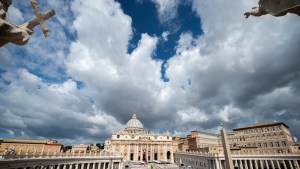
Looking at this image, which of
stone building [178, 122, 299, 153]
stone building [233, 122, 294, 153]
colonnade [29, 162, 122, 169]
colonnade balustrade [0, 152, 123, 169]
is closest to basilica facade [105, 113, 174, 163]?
stone building [178, 122, 299, 153]

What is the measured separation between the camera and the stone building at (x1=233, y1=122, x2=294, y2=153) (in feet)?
221

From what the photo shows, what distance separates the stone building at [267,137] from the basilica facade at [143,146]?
39.8 metres

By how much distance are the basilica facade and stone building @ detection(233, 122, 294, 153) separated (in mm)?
39770

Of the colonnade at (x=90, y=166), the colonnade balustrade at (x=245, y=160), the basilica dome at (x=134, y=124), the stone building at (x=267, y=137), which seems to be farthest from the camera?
the basilica dome at (x=134, y=124)

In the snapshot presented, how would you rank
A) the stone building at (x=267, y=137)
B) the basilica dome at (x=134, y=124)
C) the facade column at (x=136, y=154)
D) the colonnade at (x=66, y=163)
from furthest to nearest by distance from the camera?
the basilica dome at (x=134, y=124)
the facade column at (x=136, y=154)
the stone building at (x=267, y=137)
the colonnade at (x=66, y=163)

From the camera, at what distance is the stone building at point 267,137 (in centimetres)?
6731

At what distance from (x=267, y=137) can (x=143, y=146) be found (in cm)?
6171

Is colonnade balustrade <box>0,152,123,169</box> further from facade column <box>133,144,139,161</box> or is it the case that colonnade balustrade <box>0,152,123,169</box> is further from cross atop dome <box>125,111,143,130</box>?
cross atop dome <box>125,111,143,130</box>

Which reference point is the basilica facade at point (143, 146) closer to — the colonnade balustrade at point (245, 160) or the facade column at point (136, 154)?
the facade column at point (136, 154)

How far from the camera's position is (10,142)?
57531mm

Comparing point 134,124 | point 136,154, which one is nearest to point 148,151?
point 136,154

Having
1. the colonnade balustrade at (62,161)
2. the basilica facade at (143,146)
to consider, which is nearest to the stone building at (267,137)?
the basilica facade at (143,146)

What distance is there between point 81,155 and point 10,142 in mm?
28889

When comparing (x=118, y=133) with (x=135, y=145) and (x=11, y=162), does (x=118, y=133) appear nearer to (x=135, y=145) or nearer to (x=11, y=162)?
(x=135, y=145)
